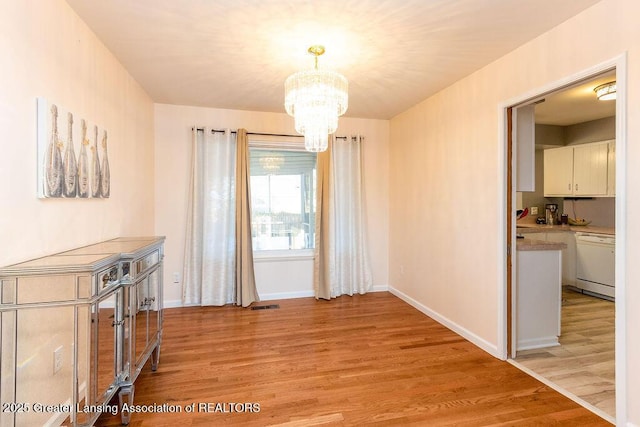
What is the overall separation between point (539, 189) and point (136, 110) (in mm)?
6645

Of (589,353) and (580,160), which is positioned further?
(580,160)

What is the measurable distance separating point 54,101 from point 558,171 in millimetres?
6838

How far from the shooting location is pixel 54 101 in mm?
1873

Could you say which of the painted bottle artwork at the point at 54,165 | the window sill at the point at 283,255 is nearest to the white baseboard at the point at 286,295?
the window sill at the point at 283,255

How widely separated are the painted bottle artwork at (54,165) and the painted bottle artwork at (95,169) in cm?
41

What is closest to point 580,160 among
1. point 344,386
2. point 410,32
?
point 410,32

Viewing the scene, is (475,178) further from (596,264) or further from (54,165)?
(54,165)

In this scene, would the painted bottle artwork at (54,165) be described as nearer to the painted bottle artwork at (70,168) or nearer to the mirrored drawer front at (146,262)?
the painted bottle artwork at (70,168)

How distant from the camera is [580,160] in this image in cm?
504

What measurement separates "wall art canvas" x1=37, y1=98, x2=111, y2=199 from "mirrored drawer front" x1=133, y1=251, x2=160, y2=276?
598mm

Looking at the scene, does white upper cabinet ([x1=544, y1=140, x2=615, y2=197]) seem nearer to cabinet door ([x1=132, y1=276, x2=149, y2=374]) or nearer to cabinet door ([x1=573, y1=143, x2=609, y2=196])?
cabinet door ([x1=573, y1=143, x2=609, y2=196])

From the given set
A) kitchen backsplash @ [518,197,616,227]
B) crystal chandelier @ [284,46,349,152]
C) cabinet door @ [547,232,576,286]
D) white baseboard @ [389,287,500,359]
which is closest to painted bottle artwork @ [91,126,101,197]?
crystal chandelier @ [284,46,349,152]
